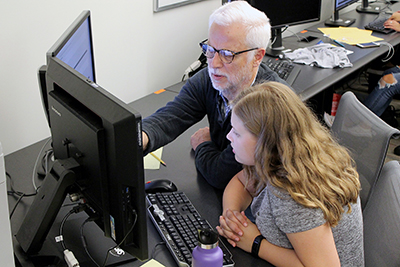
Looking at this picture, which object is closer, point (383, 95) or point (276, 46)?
point (276, 46)

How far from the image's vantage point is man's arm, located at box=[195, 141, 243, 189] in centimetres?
137

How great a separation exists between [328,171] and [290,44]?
1927 millimetres

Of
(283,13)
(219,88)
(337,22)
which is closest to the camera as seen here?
(219,88)

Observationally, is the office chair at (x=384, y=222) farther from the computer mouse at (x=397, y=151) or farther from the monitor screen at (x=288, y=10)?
the computer mouse at (x=397, y=151)

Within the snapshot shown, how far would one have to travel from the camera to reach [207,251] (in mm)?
913

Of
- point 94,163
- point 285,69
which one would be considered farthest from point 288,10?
point 94,163

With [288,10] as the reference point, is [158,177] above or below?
below

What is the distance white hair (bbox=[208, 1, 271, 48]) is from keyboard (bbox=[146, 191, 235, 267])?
61 cm

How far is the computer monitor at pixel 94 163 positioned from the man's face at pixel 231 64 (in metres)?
0.57

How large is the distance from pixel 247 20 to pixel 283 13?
1209 mm

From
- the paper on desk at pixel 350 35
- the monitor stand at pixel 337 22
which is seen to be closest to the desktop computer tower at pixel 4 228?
the paper on desk at pixel 350 35

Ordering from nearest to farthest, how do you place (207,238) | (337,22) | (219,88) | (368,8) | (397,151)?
1. (207,238)
2. (219,88)
3. (397,151)
4. (337,22)
5. (368,8)

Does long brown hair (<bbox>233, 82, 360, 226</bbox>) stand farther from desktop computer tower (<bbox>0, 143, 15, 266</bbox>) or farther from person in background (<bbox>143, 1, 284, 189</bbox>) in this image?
desktop computer tower (<bbox>0, 143, 15, 266</bbox>)

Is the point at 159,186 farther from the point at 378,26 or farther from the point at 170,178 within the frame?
the point at 378,26
